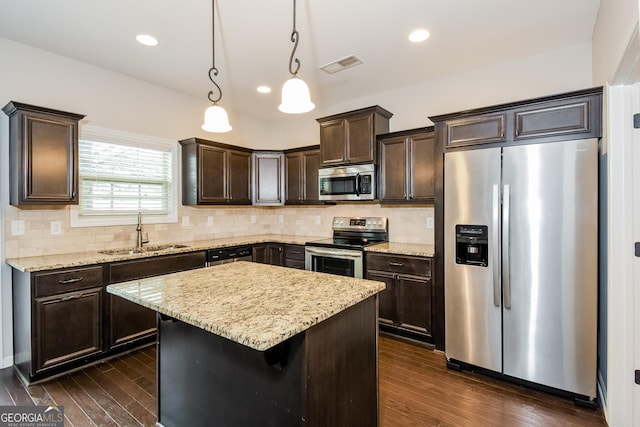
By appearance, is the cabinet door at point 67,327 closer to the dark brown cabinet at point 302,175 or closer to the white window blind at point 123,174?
the white window blind at point 123,174

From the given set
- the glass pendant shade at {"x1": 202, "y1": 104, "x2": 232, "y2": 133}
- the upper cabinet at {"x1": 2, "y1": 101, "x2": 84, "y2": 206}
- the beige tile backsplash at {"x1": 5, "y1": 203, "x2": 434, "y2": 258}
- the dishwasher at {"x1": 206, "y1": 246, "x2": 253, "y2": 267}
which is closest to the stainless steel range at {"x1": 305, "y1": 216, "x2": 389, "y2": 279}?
the beige tile backsplash at {"x1": 5, "y1": 203, "x2": 434, "y2": 258}

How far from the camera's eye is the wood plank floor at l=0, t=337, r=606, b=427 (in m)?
2.10

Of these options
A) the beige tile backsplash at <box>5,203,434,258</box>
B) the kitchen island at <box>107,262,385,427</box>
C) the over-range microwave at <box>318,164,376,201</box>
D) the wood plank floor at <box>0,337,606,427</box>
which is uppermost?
the over-range microwave at <box>318,164,376,201</box>

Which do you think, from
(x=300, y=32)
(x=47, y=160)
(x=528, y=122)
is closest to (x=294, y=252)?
(x=300, y=32)

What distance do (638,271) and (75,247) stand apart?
14.7ft

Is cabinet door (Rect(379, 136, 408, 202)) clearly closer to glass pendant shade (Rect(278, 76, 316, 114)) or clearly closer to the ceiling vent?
the ceiling vent

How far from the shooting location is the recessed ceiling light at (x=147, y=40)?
9.04ft

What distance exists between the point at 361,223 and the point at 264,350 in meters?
3.24

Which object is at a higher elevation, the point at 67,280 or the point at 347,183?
the point at 347,183

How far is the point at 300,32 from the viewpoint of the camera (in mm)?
2701

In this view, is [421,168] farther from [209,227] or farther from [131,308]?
[131,308]

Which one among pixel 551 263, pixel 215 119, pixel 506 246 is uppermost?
pixel 215 119

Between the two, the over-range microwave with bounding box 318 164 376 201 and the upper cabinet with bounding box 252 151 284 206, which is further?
the upper cabinet with bounding box 252 151 284 206

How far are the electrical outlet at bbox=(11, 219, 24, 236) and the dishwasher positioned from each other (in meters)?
1.64
